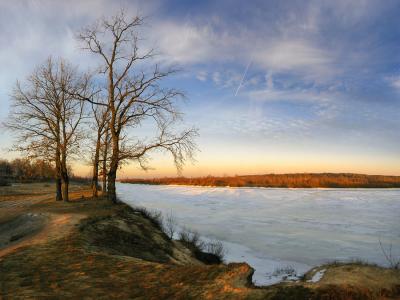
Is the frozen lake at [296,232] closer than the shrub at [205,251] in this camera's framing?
No

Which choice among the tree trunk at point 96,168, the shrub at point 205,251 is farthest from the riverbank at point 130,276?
the tree trunk at point 96,168

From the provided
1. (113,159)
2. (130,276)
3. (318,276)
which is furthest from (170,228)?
(130,276)

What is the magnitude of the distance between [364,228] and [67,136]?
63.7 feet

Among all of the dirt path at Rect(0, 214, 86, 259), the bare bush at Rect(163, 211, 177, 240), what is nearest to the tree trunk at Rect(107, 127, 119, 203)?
the bare bush at Rect(163, 211, 177, 240)

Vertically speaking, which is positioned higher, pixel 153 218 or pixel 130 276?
pixel 130 276

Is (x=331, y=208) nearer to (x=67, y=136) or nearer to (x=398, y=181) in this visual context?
(x=67, y=136)

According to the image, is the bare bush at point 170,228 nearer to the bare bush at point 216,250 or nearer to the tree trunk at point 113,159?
the bare bush at point 216,250

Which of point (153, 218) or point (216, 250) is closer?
point (216, 250)

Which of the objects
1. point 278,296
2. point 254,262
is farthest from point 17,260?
point 254,262

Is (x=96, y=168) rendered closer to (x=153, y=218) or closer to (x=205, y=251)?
(x=153, y=218)

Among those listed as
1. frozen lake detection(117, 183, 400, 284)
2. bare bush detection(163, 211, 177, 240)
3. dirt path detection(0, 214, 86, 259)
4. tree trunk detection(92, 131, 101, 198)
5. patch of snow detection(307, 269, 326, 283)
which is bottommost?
frozen lake detection(117, 183, 400, 284)

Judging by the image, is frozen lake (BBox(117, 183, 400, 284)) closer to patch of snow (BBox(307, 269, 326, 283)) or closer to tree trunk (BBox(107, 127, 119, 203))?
patch of snow (BBox(307, 269, 326, 283))

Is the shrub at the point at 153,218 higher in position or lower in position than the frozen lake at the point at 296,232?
higher

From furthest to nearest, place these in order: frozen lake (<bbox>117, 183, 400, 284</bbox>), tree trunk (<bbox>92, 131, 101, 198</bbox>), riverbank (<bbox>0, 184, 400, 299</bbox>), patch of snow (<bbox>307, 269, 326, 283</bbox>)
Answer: tree trunk (<bbox>92, 131, 101, 198</bbox>) → frozen lake (<bbox>117, 183, 400, 284</bbox>) → patch of snow (<bbox>307, 269, 326, 283</bbox>) → riverbank (<bbox>0, 184, 400, 299</bbox>)
